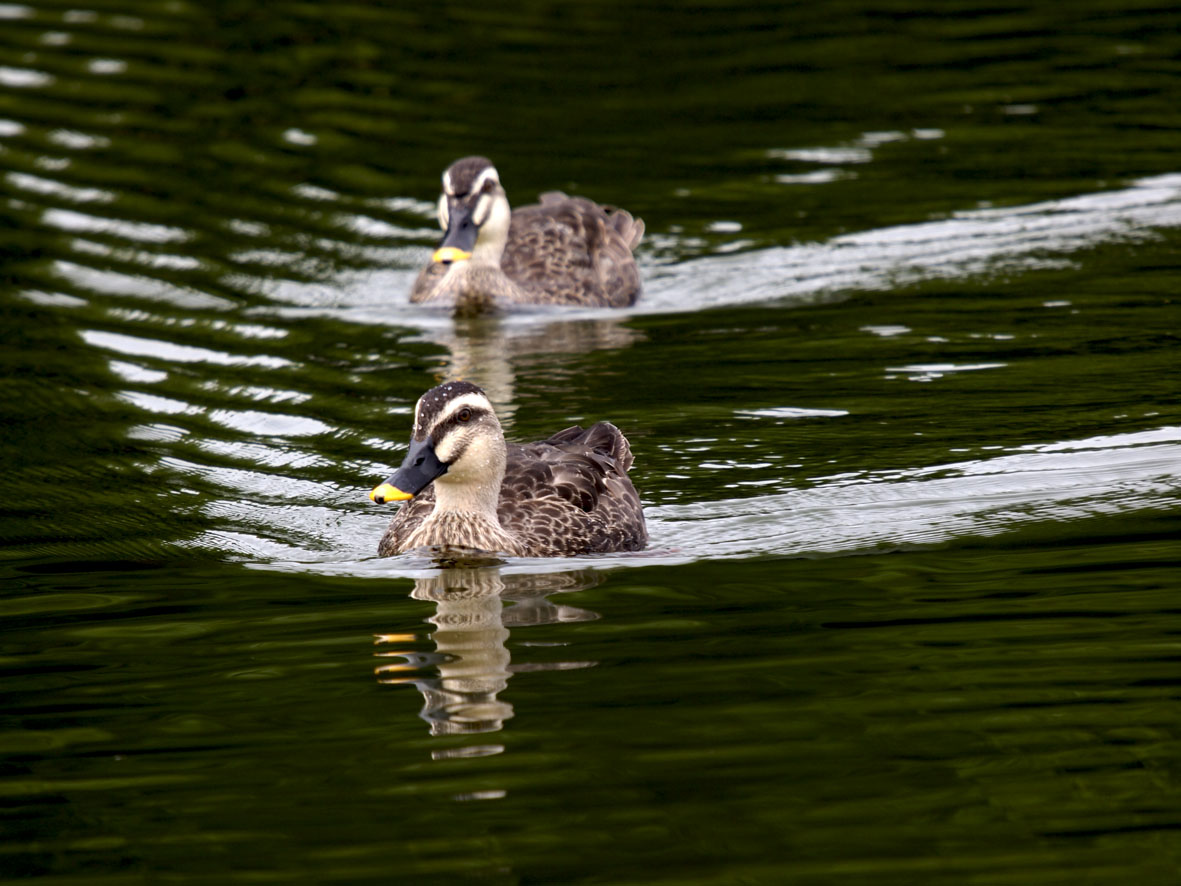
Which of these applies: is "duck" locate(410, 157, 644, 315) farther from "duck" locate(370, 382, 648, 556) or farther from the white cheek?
"duck" locate(370, 382, 648, 556)

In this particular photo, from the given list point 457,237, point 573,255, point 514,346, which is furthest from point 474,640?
point 573,255

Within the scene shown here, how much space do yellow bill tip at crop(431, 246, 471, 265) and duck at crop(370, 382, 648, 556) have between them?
598 cm

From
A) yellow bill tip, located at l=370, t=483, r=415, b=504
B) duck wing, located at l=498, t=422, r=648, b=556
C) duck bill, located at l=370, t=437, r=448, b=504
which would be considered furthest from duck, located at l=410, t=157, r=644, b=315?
yellow bill tip, located at l=370, t=483, r=415, b=504

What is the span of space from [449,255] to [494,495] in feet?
21.4

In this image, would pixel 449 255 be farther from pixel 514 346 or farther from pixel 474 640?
pixel 474 640

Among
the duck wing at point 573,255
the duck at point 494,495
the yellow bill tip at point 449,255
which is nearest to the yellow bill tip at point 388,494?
the duck at point 494,495

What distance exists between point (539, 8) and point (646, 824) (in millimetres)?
21684

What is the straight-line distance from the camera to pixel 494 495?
10664mm

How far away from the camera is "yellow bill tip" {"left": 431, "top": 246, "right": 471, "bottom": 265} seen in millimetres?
16844

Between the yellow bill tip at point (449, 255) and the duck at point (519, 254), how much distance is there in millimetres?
49

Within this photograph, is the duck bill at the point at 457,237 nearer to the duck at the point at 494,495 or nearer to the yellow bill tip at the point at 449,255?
the yellow bill tip at the point at 449,255

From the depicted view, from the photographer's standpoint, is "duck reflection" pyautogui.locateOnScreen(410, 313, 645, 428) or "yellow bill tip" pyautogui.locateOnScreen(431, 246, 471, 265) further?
"yellow bill tip" pyautogui.locateOnScreen(431, 246, 471, 265)

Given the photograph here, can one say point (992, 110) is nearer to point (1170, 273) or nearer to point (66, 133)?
point (1170, 273)

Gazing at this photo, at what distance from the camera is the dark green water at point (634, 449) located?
6.80 m
